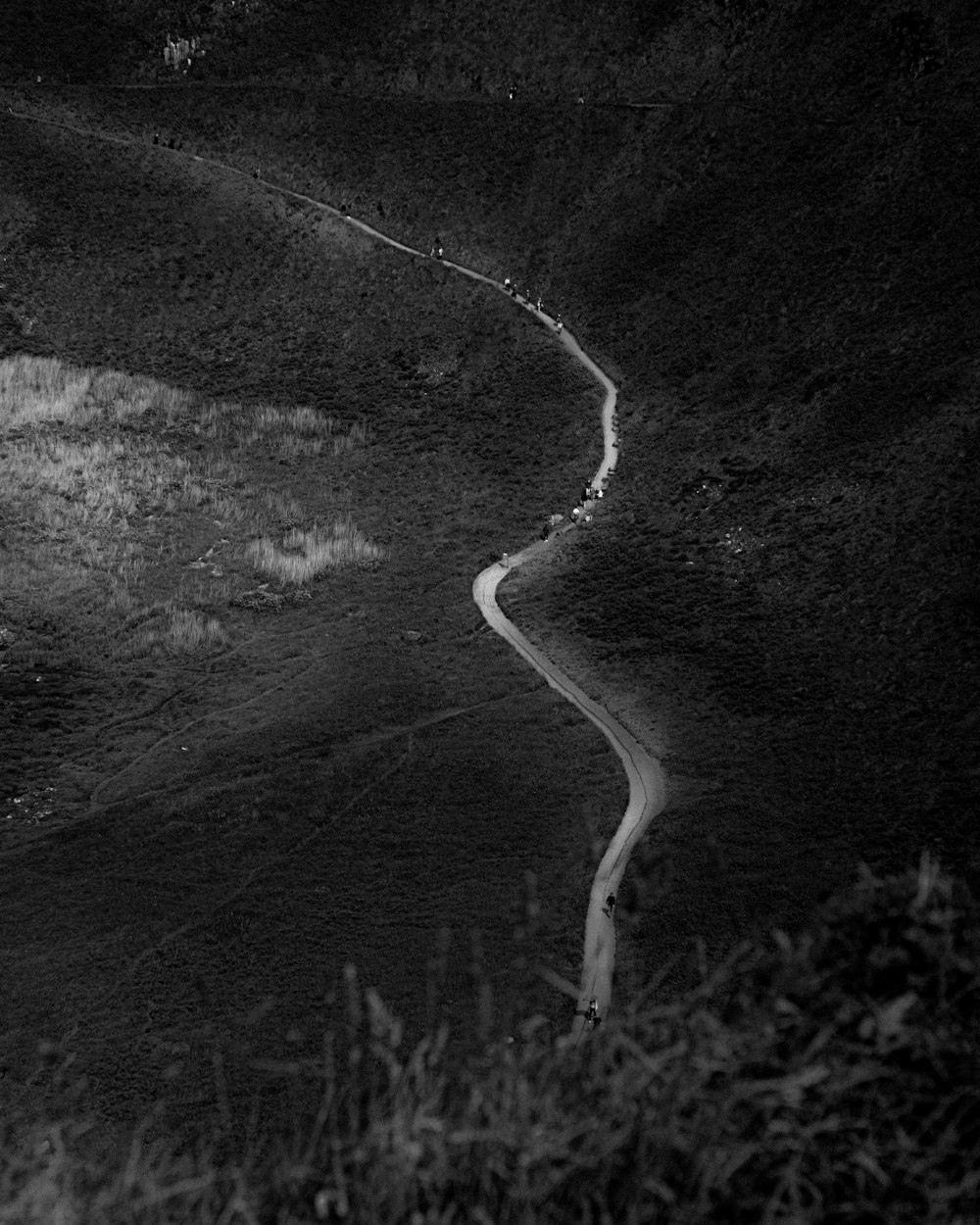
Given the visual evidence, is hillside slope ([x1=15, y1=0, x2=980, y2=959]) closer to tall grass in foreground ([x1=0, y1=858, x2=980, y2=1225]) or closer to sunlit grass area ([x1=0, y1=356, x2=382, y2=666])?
sunlit grass area ([x1=0, y1=356, x2=382, y2=666])

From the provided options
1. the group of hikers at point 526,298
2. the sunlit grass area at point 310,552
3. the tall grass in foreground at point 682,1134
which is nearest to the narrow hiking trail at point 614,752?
the group of hikers at point 526,298

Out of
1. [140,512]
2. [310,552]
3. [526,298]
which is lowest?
[310,552]

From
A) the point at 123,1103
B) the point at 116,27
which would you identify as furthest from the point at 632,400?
the point at 116,27

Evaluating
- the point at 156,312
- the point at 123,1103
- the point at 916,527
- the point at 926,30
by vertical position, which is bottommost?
the point at 123,1103

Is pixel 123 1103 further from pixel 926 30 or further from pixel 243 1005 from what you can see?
pixel 926 30

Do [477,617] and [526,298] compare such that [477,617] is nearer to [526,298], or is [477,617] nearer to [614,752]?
[614,752]

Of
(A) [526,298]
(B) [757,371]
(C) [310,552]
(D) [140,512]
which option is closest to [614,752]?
(C) [310,552]
